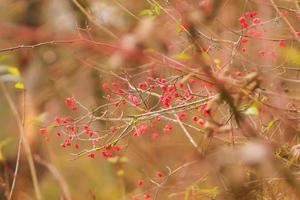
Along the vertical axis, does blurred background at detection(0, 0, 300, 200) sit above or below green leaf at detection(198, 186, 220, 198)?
above

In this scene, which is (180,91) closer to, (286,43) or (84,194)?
(286,43)

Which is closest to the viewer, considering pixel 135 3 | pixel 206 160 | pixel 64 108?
pixel 206 160

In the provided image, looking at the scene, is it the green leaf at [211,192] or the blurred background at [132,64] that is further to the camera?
the green leaf at [211,192]

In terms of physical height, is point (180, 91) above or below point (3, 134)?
below

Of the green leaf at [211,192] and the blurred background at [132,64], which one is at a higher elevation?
the blurred background at [132,64]

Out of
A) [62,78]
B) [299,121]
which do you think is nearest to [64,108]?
[62,78]

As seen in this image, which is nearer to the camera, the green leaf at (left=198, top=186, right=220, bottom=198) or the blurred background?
the blurred background

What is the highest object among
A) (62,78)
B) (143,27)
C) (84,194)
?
(62,78)

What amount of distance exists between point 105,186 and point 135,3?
1687 mm

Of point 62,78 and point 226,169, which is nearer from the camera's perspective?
point 226,169

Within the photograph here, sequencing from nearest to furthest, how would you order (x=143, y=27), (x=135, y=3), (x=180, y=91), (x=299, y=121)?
1. (x=143, y=27)
2. (x=299, y=121)
3. (x=180, y=91)
4. (x=135, y=3)

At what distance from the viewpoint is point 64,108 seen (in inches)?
158

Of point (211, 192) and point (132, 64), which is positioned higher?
point (132, 64)

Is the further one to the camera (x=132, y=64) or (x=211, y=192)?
(x=132, y=64)
